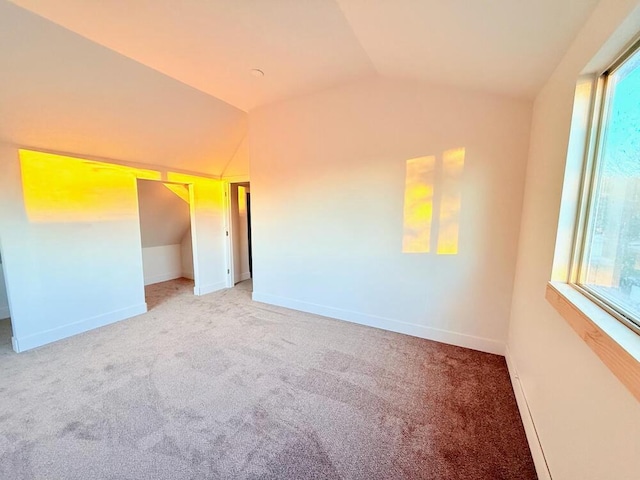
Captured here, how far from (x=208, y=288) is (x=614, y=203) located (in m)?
4.67

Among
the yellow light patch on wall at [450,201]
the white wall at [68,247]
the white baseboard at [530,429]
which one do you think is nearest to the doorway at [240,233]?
the white wall at [68,247]

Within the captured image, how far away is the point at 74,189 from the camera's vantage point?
2.89 meters

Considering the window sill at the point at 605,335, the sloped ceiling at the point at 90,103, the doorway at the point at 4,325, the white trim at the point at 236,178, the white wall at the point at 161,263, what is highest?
the sloped ceiling at the point at 90,103

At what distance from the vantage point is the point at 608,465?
841 mm

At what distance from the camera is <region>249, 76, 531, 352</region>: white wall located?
92.4 inches

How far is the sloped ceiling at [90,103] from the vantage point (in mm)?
1916

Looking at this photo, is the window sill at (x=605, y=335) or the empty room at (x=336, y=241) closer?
the window sill at (x=605, y=335)

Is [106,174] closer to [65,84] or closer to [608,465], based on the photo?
[65,84]

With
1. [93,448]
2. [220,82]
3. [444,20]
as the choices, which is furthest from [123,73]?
[93,448]

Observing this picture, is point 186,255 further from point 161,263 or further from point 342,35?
point 342,35

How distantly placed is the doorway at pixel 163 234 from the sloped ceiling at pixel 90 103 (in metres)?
1.00

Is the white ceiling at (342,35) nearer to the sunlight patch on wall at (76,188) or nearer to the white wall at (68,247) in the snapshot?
the sunlight patch on wall at (76,188)

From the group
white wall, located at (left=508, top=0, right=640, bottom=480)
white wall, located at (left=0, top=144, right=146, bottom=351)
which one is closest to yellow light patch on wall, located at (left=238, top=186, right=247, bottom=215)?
white wall, located at (left=0, top=144, right=146, bottom=351)

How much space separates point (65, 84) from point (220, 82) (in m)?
1.29
